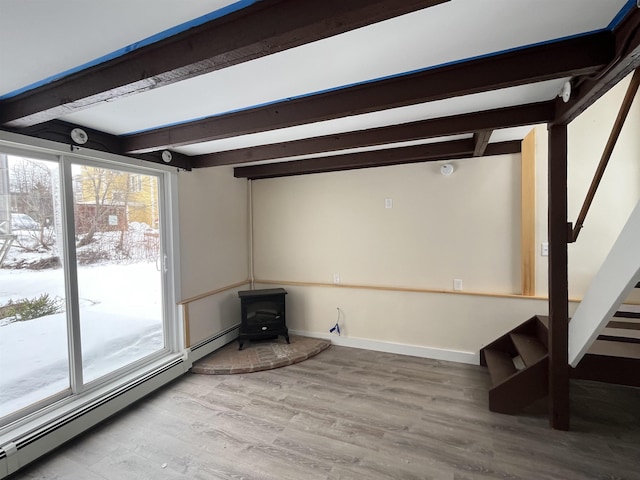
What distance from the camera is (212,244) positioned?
3.61 metres

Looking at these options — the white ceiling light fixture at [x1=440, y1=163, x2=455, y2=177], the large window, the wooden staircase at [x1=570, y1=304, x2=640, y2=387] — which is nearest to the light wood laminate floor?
the wooden staircase at [x1=570, y1=304, x2=640, y2=387]

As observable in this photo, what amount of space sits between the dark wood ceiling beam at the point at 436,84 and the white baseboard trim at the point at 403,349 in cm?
279

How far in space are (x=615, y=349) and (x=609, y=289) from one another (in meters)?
0.80

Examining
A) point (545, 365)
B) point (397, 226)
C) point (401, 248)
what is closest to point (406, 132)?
point (397, 226)

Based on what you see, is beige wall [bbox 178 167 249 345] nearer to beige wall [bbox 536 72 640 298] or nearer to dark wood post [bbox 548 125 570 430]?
dark wood post [bbox 548 125 570 430]

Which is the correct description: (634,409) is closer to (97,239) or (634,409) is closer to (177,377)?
(177,377)

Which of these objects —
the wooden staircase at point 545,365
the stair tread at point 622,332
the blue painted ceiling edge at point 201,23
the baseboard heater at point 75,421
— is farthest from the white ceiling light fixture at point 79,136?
the stair tread at point 622,332

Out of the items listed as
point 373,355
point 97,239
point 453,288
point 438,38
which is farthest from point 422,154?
point 97,239

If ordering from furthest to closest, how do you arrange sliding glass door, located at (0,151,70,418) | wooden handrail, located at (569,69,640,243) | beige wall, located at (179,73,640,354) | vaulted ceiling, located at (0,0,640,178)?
1. beige wall, located at (179,73,640,354)
2. sliding glass door, located at (0,151,70,418)
3. wooden handrail, located at (569,69,640,243)
4. vaulted ceiling, located at (0,0,640,178)

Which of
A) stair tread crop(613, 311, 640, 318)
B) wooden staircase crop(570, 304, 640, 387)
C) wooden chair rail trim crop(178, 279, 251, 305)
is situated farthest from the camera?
wooden chair rail trim crop(178, 279, 251, 305)

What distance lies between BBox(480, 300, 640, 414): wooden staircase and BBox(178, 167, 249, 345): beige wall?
296 centimetres

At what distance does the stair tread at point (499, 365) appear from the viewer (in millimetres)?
2633

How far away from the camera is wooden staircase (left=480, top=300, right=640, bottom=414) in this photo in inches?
83.4

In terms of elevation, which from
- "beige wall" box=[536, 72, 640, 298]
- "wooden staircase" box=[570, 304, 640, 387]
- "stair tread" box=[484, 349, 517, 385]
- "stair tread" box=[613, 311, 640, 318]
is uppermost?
"beige wall" box=[536, 72, 640, 298]
